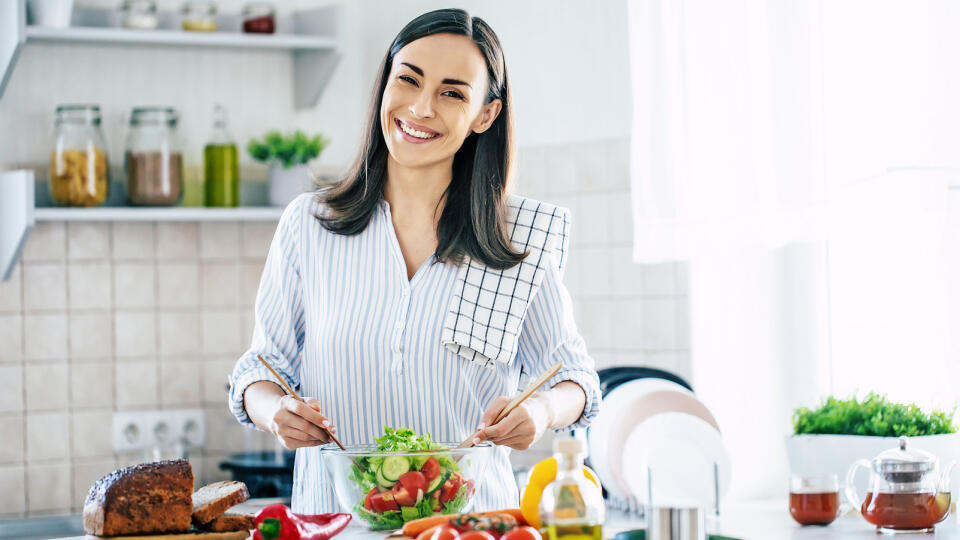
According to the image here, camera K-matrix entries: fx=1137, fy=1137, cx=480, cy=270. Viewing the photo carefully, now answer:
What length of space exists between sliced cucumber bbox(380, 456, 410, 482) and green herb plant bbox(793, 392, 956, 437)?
0.91 metres

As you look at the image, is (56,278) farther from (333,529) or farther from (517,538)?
(517,538)

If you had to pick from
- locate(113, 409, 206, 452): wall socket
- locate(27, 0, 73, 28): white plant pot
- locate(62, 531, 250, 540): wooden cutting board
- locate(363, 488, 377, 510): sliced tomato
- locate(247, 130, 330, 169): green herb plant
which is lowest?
locate(113, 409, 206, 452): wall socket

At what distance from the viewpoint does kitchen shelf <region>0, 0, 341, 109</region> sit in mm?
2689

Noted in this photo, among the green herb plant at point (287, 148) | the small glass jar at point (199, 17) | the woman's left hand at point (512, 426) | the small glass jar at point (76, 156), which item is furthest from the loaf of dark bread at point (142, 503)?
the small glass jar at point (199, 17)

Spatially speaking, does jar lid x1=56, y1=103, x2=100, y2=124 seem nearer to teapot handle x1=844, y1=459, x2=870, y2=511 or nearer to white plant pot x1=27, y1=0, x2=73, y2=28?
white plant pot x1=27, y1=0, x2=73, y2=28

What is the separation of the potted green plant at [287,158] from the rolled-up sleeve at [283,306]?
121 cm

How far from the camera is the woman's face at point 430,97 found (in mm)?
1652

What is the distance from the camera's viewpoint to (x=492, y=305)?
5.43 feet

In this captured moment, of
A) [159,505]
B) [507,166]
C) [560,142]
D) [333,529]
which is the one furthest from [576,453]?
[560,142]

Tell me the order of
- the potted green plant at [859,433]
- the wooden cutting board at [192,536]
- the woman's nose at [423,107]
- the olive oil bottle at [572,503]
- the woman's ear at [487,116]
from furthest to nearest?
the potted green plant at [859,433], the woman's ear at [487,116], the woman's nose at [423,107], the wooden cutting board at [192,536], the olive oil bottle at [572,503]

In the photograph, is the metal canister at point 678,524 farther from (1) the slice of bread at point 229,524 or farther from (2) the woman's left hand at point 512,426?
(1) the slice of bread at point 229,524

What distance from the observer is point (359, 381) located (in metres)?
1.68

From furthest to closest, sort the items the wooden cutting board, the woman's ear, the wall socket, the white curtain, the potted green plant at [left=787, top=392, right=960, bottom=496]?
1. the wall socket
2. the white curtain
3. the potted green plant at [left=787, top=392, right=960, bottom=496]
4. the woman's ear
5. the wooden cutting board

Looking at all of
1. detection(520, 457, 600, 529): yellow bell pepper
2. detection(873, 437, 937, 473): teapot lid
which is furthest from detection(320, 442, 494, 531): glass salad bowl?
detection(873, 437, 937, 473): teapot lid
